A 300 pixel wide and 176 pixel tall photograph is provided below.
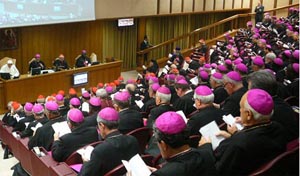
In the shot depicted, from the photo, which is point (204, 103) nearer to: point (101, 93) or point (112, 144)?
point (112, 144)

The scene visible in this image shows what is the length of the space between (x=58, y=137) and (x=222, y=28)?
50.5 ft

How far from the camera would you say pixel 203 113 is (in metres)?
4.32

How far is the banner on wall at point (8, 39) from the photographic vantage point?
1198cm

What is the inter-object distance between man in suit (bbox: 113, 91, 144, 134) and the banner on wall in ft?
27.3

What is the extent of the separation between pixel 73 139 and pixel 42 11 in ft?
25.7

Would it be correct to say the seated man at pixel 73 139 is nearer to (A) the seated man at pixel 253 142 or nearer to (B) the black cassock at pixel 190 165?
(A) the seated man at pixel 253 142

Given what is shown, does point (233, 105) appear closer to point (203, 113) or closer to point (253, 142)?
point (203, 113)

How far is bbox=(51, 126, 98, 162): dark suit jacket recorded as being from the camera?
428 cm

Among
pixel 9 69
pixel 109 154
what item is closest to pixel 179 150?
pixel 109 154

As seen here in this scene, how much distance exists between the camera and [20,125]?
635 cm

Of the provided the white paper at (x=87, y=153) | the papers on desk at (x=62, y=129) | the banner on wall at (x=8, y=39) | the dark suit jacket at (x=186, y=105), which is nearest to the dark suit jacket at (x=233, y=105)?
the dark suit jacket at (x=186, y=105)

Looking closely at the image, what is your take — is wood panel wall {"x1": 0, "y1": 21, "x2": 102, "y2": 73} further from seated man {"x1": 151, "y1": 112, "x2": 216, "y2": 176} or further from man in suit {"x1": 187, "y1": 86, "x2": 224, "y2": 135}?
seated man {"x1": 151, "y1": 112, "x2": 216, "y2": 176}

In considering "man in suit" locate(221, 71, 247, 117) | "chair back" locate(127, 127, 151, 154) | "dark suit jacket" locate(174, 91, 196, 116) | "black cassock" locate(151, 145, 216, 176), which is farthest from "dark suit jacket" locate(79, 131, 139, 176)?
"dark suit jacket" locate(174, 91, 196, 116)

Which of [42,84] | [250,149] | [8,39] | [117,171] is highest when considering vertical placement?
[8,39]
